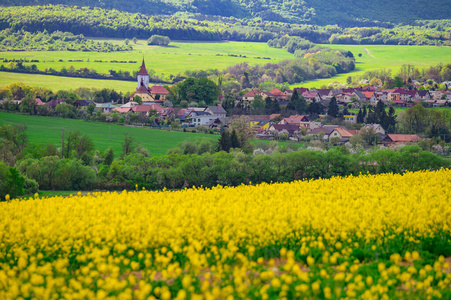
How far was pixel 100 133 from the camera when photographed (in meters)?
78.4

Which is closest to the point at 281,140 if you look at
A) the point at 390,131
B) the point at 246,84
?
the point at 390,131

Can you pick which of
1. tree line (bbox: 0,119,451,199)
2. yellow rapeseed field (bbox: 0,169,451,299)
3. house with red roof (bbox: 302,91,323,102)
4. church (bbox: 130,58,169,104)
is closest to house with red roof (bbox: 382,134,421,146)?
tree line (bbox: 0,119,451,199)

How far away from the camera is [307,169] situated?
5016 cm

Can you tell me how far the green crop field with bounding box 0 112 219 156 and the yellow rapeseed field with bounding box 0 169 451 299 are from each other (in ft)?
151

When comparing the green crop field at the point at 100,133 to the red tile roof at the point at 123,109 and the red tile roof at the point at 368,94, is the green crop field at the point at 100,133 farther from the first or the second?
the red tile roof at the point at 368,94

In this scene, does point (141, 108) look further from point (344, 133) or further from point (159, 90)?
point (344, 133)

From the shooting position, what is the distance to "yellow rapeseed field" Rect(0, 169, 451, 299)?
12258 mm

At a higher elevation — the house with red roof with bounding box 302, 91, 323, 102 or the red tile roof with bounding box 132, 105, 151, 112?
the house with red roof with bounding box 302, 91, 323, 102

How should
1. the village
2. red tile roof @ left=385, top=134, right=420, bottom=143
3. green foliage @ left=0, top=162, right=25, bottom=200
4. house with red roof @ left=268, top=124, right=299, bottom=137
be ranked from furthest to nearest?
1. house with red roof @ left=268, top=124, right=299, bottom=137
2. the village
3. red tile roof @ left=385, top=134, right=420, bottom=143
4. green foliage @ left=0, top=162, right=25, bottom=200

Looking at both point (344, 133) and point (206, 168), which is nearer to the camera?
point (206, 168)

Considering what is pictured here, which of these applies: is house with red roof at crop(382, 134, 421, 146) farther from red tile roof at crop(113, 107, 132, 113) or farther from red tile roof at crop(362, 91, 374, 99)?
red tile roof at crop(362, 91, 374, 99)

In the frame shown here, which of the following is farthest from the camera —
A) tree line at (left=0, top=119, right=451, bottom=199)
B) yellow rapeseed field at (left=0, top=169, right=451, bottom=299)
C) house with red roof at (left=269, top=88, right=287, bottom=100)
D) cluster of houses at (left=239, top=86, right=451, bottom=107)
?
house with red roof at (left=269, top=88, right=287, bottom=100)

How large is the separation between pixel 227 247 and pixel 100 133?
65.6 metres

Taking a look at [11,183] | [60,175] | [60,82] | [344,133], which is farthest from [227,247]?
[60,82]
